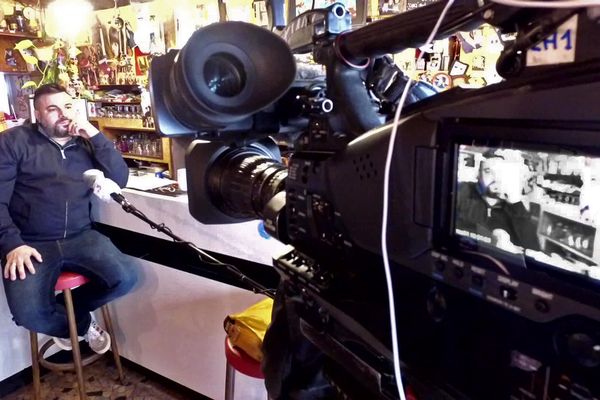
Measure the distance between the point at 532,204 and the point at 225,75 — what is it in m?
0.44

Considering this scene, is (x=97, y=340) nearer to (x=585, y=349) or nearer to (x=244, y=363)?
(x=244, y=363)

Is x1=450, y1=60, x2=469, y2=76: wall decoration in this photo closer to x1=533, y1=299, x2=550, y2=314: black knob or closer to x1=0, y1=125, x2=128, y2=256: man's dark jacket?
x1=0, y1=125, x2=128, y2=256: man's dark jacket

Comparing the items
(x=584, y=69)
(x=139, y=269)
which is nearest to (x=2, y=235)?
(x=139, y=269)

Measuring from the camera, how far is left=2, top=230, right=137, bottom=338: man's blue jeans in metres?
1.85

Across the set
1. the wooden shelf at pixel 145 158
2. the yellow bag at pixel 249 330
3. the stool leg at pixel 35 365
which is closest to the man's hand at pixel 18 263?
the stool leg at pixel 35 365

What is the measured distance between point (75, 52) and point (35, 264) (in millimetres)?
1814

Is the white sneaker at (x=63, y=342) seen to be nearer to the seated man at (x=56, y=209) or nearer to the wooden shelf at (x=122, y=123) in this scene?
the seated man at (x=56, y=209)

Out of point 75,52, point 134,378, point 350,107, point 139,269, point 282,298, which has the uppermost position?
point 75,52

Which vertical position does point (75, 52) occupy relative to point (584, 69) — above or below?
above

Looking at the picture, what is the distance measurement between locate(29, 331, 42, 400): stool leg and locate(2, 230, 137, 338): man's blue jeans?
0.12 m

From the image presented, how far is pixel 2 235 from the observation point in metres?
1.88

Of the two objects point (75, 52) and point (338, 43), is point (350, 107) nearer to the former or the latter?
point (338, 43)

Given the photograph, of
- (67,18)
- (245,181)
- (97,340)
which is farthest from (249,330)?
(67,18)

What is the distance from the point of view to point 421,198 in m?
0.48
